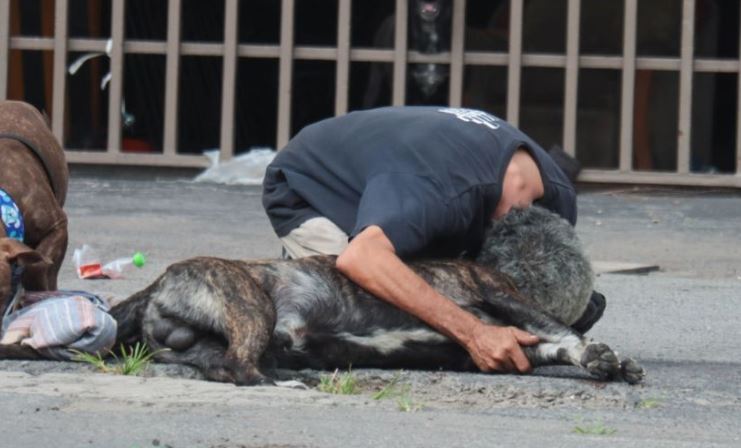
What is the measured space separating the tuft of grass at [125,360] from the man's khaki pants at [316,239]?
2.90 ft

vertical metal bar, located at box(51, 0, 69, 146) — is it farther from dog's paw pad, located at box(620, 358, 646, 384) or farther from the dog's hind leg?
dog's paw pad, located at box(620, 358, 646, 384)

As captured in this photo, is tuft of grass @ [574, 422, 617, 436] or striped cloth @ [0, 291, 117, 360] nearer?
tuft of grass @ [574, 422, 617, 436]

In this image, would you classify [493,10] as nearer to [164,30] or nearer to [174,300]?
[164,30]

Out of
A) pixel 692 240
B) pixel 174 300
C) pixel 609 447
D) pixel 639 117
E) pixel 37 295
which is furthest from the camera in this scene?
pixel 639 117

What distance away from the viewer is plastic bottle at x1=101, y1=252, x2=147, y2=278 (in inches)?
367

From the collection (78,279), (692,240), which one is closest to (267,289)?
(78,279)

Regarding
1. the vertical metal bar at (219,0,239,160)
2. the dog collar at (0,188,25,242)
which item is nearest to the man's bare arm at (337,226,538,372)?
the dog collar at (0,188,25,242)

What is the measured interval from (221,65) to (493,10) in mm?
2292

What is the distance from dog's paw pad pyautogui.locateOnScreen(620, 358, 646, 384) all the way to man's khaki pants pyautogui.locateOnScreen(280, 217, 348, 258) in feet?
3.99

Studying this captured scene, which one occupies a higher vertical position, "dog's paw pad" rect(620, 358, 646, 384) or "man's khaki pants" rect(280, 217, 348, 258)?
"man's khaki pants" rect(280, 217, 348, 258)

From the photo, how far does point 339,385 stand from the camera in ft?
19.8

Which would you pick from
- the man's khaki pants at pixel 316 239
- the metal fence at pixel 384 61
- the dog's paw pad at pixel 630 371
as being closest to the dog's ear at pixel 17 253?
the man's khaki pants at pixel 316 239

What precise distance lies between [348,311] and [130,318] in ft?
2.57

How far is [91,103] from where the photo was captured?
48.6 feet
